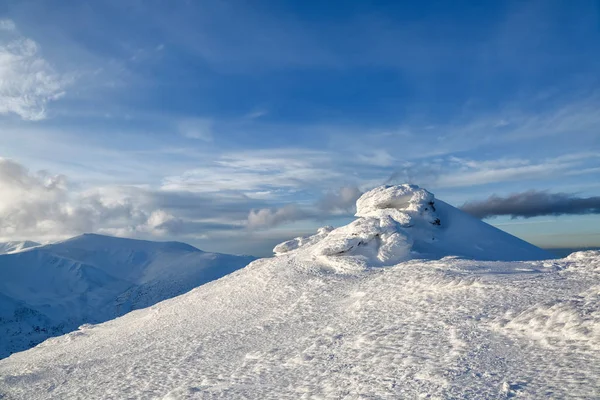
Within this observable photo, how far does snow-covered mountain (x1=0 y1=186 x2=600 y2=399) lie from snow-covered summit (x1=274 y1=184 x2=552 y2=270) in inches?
8.1

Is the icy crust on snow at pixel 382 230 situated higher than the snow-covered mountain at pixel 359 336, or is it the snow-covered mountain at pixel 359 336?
the icy crust on snow at pixel 382 230

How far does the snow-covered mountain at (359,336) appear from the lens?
41.7ft

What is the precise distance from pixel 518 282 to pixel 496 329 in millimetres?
5389

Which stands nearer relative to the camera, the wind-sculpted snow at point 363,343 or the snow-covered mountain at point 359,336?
the wind-sculpted snow at point 363,343

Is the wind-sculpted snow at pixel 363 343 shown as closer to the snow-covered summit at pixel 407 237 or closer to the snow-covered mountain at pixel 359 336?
the snow-covered mountain at pixel 359 336

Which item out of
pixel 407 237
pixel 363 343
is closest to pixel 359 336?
pixel 363 343

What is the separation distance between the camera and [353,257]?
1273 inches

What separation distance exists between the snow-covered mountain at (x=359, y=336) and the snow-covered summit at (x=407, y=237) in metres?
0.21

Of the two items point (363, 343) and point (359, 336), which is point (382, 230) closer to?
point (359, 336)

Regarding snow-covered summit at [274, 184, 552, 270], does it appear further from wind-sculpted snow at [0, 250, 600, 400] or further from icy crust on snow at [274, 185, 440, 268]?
wind-sculpted snow at [0, 250, 600, 400]

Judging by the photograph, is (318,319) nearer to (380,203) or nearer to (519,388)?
(519,388)

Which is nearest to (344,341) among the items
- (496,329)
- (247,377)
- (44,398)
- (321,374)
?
(321,374)

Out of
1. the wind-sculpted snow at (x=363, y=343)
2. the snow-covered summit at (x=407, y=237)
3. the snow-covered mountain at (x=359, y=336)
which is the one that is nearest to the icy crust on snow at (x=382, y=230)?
the snow-covered summit at (x=407, y=237)

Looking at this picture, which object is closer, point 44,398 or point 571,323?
point 571,323
